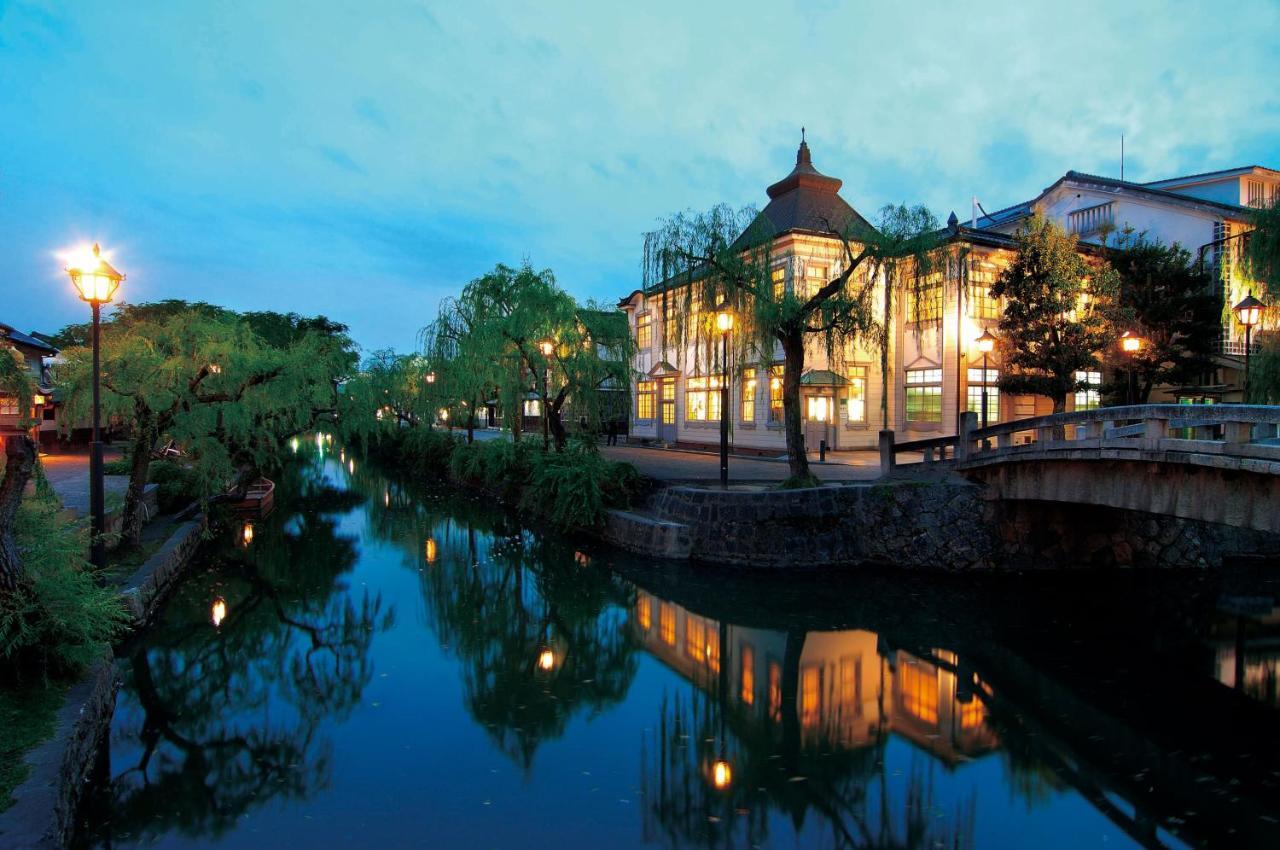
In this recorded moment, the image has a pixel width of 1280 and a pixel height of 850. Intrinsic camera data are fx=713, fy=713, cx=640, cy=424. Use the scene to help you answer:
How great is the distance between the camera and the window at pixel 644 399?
101 feet

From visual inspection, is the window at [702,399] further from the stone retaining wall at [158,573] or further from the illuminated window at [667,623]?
the stone retaining wall at [158,573]

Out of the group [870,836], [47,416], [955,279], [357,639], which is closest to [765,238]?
[955,279]

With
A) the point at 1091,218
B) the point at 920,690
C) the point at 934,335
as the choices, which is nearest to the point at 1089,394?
the point at 934,335

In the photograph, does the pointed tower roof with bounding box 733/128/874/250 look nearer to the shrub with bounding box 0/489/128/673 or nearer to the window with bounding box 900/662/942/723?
the window with bounding box 900/662/942/723

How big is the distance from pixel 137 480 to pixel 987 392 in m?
22.0

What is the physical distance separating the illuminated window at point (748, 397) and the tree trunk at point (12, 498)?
19.9 meters

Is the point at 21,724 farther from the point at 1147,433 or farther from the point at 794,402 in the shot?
the point at 794,402

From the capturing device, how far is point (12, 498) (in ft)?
18.5

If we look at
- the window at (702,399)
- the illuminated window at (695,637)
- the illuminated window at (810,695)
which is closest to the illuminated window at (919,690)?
the illuminated window at (810,695)

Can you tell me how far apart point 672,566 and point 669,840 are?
8.04m

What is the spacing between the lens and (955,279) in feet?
45.4

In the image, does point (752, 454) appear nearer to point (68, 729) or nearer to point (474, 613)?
point (474, 613)

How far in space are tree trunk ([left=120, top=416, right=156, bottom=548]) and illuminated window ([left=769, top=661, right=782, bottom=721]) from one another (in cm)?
994

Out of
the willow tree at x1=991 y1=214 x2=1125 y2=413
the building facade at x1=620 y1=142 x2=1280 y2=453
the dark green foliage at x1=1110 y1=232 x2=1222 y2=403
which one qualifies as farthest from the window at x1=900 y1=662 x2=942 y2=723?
the dark green foliage at x1=1110 y1=232 x2=1222 y2=403
